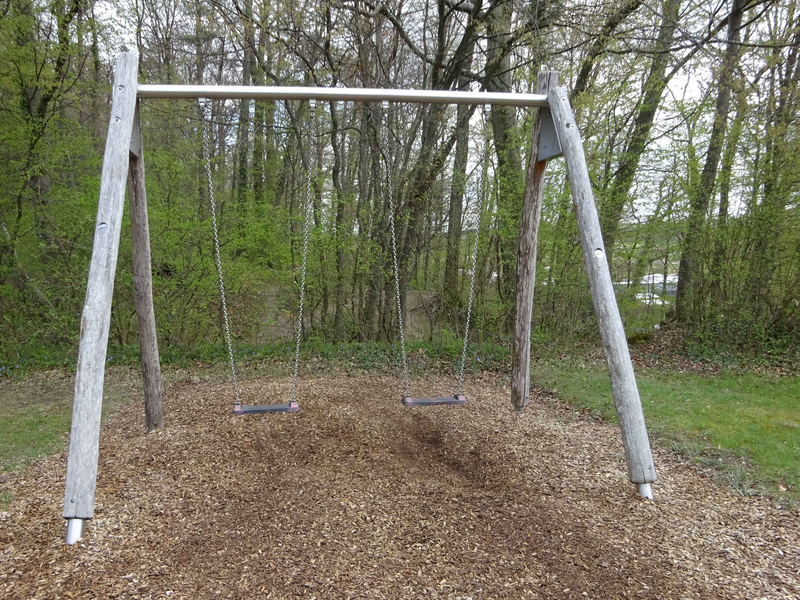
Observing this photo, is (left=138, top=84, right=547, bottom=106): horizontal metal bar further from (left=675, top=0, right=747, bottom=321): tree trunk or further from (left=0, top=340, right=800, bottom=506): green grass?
(left=675, top=0, right=747, bottom=321): tree trunk

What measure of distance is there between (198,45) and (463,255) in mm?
5911

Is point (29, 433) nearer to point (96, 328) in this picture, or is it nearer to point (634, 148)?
point (96, 328)

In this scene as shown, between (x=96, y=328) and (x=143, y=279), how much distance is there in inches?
47.6

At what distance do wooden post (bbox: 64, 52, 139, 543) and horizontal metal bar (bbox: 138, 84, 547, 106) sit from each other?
0.33 m

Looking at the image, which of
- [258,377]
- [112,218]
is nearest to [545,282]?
[258,377]

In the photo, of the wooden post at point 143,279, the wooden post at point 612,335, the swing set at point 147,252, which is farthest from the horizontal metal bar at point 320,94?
the wooden post at point 612,335

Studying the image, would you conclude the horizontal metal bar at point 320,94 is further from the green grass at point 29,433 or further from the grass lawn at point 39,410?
the green grass at point 29,433

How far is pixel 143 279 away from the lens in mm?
3615

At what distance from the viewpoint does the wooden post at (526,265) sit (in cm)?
377

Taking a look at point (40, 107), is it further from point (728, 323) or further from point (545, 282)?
point (728, 323)

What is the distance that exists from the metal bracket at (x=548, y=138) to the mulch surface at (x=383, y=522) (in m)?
2.25

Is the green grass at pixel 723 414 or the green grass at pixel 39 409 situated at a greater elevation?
the green grass at pixel 723 414

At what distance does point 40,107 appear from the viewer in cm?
578

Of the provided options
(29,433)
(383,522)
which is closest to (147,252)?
(29,433)
